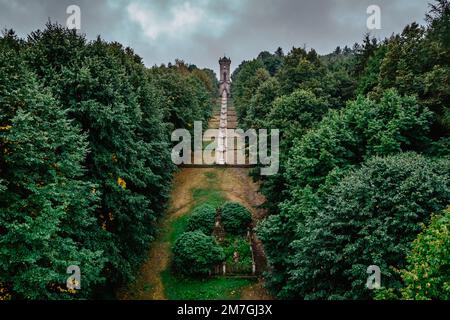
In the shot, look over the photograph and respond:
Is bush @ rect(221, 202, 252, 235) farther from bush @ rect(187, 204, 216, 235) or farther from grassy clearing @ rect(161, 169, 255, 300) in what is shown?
grassy clearing @ rect(161, 169, 255, 300)

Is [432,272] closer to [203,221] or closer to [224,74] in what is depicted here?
[203,221]

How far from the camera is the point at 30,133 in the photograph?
14758 mm

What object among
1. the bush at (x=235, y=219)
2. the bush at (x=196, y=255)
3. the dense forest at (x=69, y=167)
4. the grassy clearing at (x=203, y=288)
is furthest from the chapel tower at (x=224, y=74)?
the grassy clearing at (x=203, y=288)

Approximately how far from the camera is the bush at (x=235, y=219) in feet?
108

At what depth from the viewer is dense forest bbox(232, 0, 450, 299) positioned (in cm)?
1453

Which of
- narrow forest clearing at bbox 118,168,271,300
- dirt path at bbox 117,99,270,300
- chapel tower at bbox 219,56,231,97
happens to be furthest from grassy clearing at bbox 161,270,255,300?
chapel tower at bbox 219,56,231,97

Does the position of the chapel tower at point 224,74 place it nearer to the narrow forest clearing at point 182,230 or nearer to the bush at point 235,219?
the narrow forest clearing at point 182,230

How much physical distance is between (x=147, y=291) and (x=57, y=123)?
48.5 feet

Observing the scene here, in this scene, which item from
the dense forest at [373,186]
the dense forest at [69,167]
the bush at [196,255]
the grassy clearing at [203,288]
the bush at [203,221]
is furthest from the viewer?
the bush at [203,221]

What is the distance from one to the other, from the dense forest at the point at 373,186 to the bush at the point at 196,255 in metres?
5.40

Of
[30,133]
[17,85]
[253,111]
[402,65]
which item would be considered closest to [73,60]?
[17,85]

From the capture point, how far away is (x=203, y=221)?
32.8 m

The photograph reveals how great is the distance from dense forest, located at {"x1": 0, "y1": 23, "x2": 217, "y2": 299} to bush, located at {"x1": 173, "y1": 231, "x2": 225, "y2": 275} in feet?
9.14
